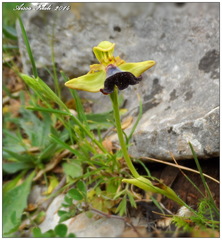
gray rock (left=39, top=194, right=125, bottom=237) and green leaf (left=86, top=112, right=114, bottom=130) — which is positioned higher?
green leaf (left=86, top=112, right=114, bottom=130)

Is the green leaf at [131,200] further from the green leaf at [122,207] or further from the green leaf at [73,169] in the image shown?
the green leaf at [73,169]

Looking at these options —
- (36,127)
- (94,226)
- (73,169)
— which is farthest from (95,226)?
(36,127)

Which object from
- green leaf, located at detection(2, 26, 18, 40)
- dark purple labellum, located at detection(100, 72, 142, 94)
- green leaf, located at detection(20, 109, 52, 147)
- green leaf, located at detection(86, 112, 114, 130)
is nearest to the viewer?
dark purple labellum, located at detection(100, 72, 142, 94)

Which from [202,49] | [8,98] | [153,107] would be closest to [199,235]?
[153,107]

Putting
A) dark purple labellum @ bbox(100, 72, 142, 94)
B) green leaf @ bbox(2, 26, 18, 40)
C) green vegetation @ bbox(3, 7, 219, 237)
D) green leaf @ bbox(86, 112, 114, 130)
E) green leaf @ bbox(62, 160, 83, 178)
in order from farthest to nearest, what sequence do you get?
green leaf @ bbox(2, 26, 18, 40), green leaf @ bbox(86, 112, 114, 130), green leaf @ bbox(62, 160, 83, 178), green vegetation @ bbox(3, 7, 219, 237), dark purple labellum @ bbox(100, 72, 142, 94)

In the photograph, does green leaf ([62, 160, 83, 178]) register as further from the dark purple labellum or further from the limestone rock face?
the dark purple labellum

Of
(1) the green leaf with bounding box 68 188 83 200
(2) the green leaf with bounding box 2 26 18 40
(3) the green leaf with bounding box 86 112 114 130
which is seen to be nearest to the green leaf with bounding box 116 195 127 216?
(1) the green leaf with bounding box 68 188 83 200

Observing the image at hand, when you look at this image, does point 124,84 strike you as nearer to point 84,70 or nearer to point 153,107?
point 153,107
